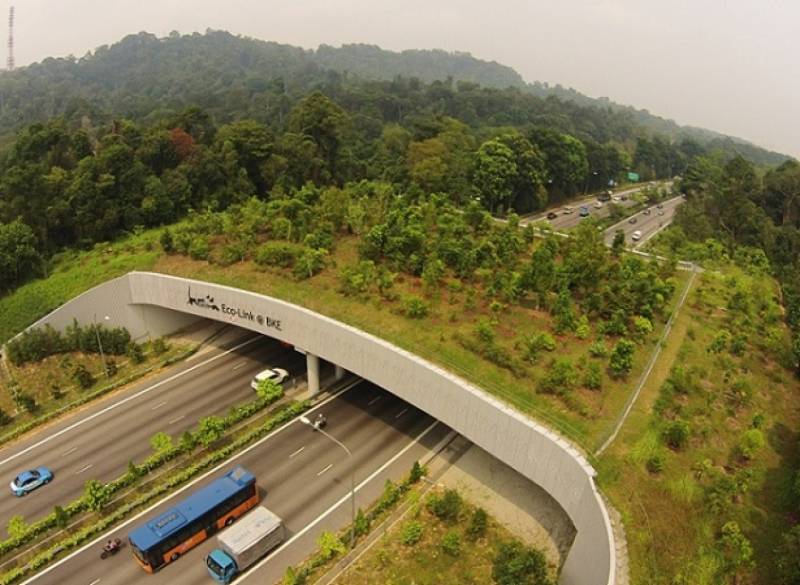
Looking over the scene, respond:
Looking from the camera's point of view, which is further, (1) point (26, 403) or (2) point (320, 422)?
(1) point (26, 403)

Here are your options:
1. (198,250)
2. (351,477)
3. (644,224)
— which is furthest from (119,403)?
(644,224)

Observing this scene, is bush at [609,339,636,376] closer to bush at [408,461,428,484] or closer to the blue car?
bush at [408,461,428,484]

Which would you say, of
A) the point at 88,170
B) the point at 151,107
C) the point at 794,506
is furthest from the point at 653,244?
the point at 151,107

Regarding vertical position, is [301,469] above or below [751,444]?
below

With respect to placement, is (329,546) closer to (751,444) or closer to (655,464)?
(655,464)

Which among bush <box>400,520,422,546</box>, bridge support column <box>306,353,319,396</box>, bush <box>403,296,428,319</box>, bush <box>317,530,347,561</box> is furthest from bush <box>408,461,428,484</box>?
bridge support column <box>306,353,319,396</box>

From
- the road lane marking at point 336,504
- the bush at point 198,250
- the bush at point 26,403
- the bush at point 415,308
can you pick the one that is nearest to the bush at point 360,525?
the road lane marking at point 336,504
